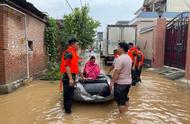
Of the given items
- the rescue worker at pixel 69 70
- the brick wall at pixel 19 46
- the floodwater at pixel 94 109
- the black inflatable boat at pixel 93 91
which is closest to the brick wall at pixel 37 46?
the brick wall at pixel 19 46

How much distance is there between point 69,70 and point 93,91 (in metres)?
1.45

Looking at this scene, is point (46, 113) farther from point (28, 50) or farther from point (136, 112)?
point (28, 50)

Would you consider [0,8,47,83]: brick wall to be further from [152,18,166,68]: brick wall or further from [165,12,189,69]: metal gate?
[152,18,166,68]: brick wall

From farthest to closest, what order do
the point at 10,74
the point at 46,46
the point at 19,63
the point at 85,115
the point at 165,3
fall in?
1. the point at 165,3
2. the point at 46,46
3. the point at 19,63
4. the point at 10,74
5. the point at 85,115

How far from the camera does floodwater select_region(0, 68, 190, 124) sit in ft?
22.3

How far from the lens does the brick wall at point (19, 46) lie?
10156 mm

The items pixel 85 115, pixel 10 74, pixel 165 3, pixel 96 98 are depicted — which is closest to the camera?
pixel 85 115

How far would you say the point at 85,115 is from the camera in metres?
7.21

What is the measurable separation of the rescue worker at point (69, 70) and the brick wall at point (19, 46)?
360 centimetres

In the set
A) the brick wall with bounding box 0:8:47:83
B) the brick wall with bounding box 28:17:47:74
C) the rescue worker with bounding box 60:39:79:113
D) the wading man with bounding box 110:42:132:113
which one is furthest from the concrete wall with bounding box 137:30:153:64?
the rescue worker with bounding box 60:39:79:113

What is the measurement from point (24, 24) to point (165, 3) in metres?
29.8

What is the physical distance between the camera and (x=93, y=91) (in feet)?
26.5

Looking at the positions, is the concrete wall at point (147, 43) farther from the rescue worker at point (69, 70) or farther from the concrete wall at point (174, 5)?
the rescue worker at point (69, 70)

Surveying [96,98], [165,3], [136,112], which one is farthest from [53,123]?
[165,3]
